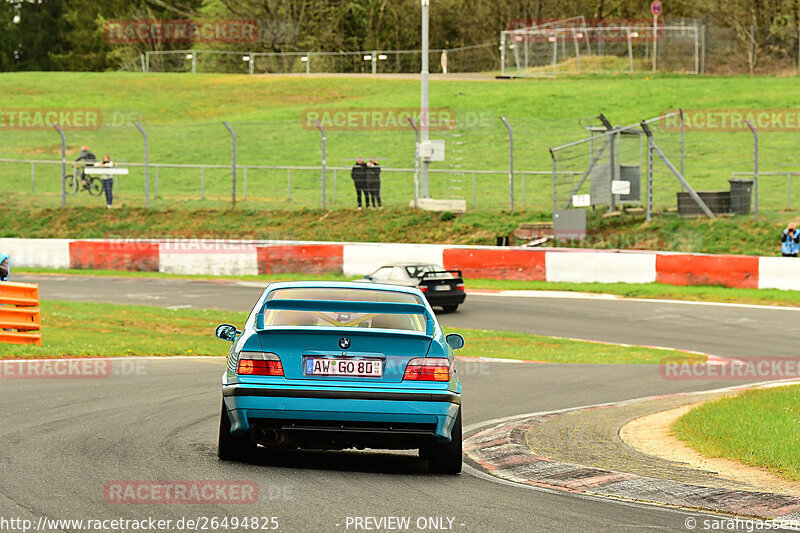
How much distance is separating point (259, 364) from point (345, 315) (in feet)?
4.11

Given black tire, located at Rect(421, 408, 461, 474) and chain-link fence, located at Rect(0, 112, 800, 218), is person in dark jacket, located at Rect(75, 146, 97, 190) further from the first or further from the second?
black tire, located at Rect(421, 408, 461, 474)

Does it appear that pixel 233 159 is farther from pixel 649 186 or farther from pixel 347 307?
pixel 347 307

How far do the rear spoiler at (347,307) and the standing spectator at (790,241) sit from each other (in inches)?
785

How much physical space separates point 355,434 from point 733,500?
2.52 m

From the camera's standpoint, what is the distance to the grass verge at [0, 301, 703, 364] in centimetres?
1742

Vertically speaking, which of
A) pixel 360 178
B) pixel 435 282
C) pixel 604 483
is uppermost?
pixel 360 178

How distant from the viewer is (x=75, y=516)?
21.0ft

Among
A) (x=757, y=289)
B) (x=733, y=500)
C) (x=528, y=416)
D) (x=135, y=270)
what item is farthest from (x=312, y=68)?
(x=733, y=500)

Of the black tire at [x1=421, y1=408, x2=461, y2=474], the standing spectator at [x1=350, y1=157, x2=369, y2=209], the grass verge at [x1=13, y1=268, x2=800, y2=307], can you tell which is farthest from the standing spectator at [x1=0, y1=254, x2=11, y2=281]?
the standing spectator at [x1=350, y1=157, x2=369, y2=209]

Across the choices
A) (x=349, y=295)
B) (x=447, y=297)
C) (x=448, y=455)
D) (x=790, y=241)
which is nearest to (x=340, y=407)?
(x=448, y=455)

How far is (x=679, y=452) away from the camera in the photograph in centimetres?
962

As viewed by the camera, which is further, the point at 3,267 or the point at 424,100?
the point at 424,100

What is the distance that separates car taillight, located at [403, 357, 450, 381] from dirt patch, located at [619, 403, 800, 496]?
222cm

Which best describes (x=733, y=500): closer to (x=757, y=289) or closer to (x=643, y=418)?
(x=643, y=418)
